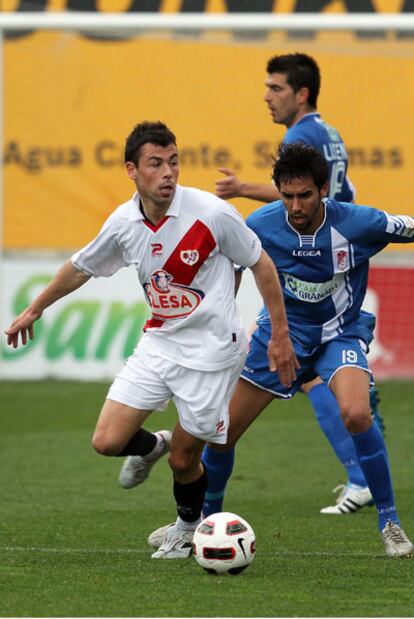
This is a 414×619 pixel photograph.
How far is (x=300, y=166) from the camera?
6.45m

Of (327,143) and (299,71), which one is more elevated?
(299,71)

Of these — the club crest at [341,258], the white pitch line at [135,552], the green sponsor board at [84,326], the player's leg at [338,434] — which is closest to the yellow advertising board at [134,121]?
the green sponsor board at [84,326]

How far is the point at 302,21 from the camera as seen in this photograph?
13.1m

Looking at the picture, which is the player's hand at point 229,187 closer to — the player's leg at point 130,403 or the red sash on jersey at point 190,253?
the red sash on jersey at point 190,253

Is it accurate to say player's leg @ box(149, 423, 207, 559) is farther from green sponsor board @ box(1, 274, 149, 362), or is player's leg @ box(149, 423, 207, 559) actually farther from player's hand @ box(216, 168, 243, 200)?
green sponsor board @ box(1, 274, 149, 362)

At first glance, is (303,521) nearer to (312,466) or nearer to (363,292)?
(363,292)

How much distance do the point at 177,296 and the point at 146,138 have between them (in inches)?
28.0

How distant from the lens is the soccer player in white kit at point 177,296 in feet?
20.2

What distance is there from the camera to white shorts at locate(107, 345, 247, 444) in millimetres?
6273

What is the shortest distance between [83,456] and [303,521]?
2.99m

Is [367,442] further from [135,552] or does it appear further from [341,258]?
[135,552]

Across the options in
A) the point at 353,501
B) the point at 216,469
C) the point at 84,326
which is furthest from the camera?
the point at 84,326

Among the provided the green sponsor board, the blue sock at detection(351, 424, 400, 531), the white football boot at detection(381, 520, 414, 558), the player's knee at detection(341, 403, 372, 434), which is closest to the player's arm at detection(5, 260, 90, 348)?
the player's knee at detection(341, 403, 372, 434)

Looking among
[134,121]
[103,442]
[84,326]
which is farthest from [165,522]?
[134,121]
